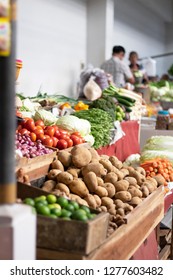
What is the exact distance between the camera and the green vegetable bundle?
5.31 meters

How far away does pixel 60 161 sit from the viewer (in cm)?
379

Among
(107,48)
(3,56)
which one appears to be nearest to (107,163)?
(3,56)

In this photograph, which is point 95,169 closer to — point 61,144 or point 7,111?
point 61,144

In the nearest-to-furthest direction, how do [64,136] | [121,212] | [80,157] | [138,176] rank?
[121,212] < [80,157] < [138,176] < [64,136]

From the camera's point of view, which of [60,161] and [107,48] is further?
[107,48]

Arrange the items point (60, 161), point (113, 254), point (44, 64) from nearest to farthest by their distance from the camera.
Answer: point (113, 254), point (60, 161), point (44, 64)

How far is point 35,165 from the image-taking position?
136 inches

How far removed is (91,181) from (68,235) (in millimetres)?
988

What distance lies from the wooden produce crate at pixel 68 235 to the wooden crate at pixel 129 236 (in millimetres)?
24

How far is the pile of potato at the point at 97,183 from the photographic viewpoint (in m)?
3.29

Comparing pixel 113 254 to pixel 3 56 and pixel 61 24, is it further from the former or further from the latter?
pixel 61 24

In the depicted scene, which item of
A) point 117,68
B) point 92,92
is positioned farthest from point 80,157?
point 117,68

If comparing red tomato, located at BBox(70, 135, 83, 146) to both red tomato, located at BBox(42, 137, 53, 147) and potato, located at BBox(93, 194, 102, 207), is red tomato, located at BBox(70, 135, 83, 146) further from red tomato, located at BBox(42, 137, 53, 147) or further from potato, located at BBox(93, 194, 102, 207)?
potato, located at BBox(93, 194, 102, 207)
